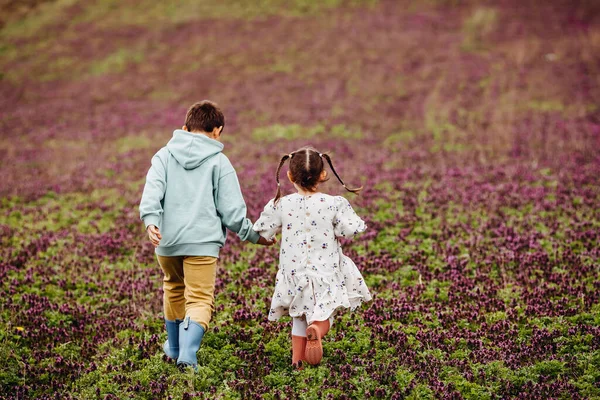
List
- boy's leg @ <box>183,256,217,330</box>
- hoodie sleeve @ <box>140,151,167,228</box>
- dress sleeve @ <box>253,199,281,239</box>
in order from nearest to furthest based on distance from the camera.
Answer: hoodie sleeve @ <box>140,151,167,228</box>, boy's leg @ <box>183,256,217,330</box>, dress sleeve @ <box>253,199,281,239</box>

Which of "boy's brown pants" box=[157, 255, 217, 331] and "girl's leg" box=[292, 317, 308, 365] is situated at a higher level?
"boy's brown pants" box=[157, 255, 217, 331]

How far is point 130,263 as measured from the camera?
970 centimetres

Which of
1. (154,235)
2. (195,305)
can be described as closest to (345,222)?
(195,305)

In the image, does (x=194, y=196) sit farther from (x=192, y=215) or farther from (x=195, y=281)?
(x=195, y=281)

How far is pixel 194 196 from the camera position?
6000 mm

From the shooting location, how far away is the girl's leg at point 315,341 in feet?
18.3

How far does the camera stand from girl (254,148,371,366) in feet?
19.0

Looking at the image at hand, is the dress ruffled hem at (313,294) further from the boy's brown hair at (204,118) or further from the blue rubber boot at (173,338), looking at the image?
the boy's brown hair at (204,118)

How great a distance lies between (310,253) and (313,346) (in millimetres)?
921

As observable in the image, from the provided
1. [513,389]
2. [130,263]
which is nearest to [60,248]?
[130,263]

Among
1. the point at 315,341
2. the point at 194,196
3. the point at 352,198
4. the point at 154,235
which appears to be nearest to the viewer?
the point at 154,235

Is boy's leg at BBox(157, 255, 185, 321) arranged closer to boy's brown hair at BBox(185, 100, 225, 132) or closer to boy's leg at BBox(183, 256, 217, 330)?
boy's leg at BBox(183, 256, 217, 330)

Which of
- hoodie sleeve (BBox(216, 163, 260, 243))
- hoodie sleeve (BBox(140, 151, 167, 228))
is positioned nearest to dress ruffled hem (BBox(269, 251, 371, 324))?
hoodie sleeve (BBox(216, 163, 260, 243))

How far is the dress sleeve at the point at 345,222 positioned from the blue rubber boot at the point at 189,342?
1.72m
